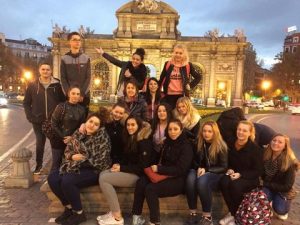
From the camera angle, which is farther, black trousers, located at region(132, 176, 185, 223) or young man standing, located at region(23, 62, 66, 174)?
young man standing, located at region(23, 62, 66, 174)

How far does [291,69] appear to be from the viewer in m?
64.9

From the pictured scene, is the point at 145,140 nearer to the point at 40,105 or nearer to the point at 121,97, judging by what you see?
the point at 121,97

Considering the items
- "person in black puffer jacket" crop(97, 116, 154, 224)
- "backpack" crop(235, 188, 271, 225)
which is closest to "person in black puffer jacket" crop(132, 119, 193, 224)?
"person in black puffer jacket" crop(97, 116, 154, 224)

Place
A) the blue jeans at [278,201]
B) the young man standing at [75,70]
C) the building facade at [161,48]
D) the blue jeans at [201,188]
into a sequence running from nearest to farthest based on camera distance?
the blue jeans at [201,188] → the blue jeans at [278,201] → the young man standing at [75,70] → the building facade at [161,48]

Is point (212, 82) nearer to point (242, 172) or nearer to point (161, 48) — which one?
point (161, 48)

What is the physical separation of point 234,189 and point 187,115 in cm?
172

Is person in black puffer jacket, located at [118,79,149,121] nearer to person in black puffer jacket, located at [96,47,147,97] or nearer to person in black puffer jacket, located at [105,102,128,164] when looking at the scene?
person in black puffer jacket, located at [105,102,128,164]

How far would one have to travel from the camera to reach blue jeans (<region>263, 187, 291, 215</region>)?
6.16 metres

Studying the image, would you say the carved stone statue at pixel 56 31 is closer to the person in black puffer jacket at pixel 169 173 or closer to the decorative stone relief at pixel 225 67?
the decorative stone relief at pixel 225 67

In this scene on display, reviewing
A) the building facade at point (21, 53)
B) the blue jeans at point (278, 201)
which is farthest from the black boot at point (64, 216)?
the building facade at point (21, 53)

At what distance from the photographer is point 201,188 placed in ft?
19.0

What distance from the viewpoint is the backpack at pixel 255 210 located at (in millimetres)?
5539

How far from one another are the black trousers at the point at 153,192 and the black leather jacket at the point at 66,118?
1.84m

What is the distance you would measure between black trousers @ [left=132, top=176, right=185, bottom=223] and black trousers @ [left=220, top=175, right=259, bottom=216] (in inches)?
29.2
